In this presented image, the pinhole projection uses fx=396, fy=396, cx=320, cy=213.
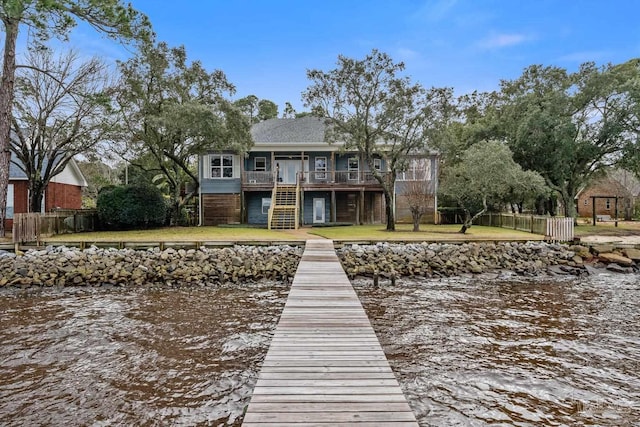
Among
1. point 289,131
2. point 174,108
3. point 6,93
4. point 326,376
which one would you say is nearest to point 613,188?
point 289,131

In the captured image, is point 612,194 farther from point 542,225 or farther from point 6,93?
point 6,93

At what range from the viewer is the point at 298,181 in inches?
907

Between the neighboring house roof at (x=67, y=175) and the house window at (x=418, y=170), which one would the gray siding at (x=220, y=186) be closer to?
the neighboring house roof at (x=67, y=175)

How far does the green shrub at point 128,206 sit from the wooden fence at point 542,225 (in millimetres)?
17854

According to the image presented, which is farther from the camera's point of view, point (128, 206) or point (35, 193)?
point (128, 206)

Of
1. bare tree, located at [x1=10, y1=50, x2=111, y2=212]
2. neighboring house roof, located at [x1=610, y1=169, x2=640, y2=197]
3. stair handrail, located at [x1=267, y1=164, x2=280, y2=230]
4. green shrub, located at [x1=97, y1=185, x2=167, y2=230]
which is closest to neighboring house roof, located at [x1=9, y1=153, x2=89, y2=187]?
bare tree, located at [x1=10, y1=50, x2=111, y2=212]

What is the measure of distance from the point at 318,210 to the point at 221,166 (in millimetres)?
6652

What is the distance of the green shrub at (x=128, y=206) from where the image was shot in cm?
1830

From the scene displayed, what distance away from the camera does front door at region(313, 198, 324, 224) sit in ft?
83.4

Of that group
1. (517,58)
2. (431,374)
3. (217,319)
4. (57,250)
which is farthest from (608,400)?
(517,58)

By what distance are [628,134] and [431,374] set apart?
22.3 metres

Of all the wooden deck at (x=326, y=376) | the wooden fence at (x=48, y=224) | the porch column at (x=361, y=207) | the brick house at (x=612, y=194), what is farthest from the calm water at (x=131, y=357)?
the brick house at (x=612, y=194)

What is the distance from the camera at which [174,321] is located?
8461 millimetres

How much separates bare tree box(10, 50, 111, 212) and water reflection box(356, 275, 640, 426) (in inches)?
574
